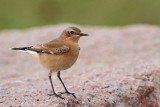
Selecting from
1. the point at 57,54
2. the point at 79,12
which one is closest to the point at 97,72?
the point at 57,54

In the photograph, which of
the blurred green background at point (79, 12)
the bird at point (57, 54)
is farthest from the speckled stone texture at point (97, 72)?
the blurred green background at point (79, 12)

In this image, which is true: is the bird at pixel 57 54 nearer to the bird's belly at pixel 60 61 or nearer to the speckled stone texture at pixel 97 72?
the bird's belly at pixel 60 61

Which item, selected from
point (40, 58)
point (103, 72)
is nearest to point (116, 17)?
point (103, 72)

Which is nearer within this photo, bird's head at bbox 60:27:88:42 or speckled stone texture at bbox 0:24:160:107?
speckled stone texture at bbox 0:24:160:107

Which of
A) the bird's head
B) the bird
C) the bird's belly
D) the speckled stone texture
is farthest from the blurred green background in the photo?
the bird's belly

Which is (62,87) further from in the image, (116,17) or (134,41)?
(116,17)

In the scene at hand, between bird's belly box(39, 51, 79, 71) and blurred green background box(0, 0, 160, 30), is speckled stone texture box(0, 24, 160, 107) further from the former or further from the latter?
blurred green background box(0, 0, 160, 30)

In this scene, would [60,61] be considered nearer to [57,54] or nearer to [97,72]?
[57,54]
